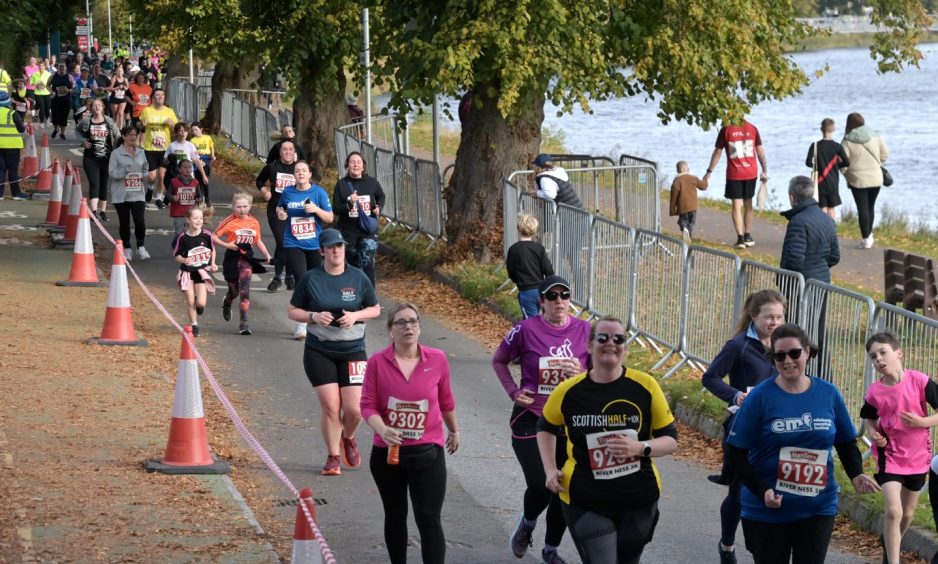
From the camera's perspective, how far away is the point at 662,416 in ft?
22.0

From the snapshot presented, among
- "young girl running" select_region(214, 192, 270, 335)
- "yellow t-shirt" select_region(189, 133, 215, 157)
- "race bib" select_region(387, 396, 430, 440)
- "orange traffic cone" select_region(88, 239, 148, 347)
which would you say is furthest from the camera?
"yellow t-shirt" select_region(189, 133, 215, 157)

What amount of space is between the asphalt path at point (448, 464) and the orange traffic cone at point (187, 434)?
0.68 meters

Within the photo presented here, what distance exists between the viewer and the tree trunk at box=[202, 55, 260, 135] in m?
39.3

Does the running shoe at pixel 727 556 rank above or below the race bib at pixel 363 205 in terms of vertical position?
below

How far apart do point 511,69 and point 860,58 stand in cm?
11007

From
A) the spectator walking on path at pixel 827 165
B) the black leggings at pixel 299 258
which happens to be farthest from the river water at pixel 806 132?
the black leggings at pixel 299 258

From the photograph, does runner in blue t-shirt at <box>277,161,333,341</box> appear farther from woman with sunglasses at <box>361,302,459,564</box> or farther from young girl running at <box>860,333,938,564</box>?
young girl running at <box>860,333,938,564</box>

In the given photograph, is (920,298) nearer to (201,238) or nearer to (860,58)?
(201,238)

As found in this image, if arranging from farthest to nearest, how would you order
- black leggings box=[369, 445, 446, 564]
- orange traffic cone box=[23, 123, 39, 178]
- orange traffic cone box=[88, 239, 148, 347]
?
1. orange traffic cone box=[23, 123, 39, 178]
2. orange traffic cone box=[88, 239, 148, 347]
3. black leggings box=[369, 445, 446, 564]

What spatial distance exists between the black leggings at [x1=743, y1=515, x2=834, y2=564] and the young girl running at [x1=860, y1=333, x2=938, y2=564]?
1.53m

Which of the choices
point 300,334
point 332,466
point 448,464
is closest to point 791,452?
point 332,466

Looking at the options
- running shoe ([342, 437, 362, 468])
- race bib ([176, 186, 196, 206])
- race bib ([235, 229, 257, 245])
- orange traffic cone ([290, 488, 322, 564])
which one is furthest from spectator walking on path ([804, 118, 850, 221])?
orange traffic cone ([290, 488, 322, 564])

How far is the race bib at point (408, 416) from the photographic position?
775cm

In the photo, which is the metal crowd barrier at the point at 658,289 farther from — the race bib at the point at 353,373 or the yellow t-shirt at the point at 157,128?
the yellow t-shirt at the point at 157,128
